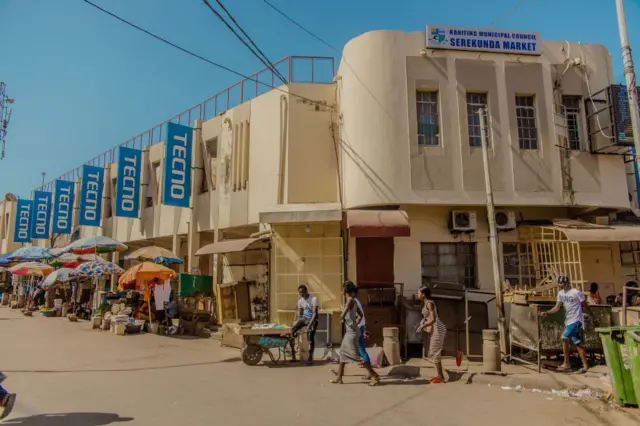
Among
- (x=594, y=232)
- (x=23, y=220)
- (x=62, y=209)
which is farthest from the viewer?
(x=23, y=220)

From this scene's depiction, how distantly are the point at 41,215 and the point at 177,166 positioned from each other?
22842mm

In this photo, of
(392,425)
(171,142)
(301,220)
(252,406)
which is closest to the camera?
(392,425)

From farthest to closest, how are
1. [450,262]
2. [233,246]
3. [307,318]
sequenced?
[233,246] → [450,262] → [307,318]

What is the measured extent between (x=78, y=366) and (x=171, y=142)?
A: 1120 centimetres

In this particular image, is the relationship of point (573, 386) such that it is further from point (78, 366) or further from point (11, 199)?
point (11, 199)

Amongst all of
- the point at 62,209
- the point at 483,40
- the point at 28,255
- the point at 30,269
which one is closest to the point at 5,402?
the point at 483,40

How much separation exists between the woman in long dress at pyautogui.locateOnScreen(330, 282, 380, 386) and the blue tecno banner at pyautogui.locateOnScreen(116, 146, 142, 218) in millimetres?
17687

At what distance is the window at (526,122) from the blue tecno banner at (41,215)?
35229 mm

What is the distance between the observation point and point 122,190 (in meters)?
22.7

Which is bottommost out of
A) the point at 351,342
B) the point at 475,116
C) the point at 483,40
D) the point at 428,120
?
Result: the point at 351,342

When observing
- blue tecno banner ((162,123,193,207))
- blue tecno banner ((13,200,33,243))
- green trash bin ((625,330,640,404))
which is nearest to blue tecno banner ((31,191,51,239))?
blue tecno banner ((13,200,33,243))

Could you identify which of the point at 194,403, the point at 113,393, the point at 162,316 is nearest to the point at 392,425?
the point at 194,403

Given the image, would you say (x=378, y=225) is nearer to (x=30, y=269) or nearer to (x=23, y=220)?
(x=30, y=269)

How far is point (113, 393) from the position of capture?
730 cm
